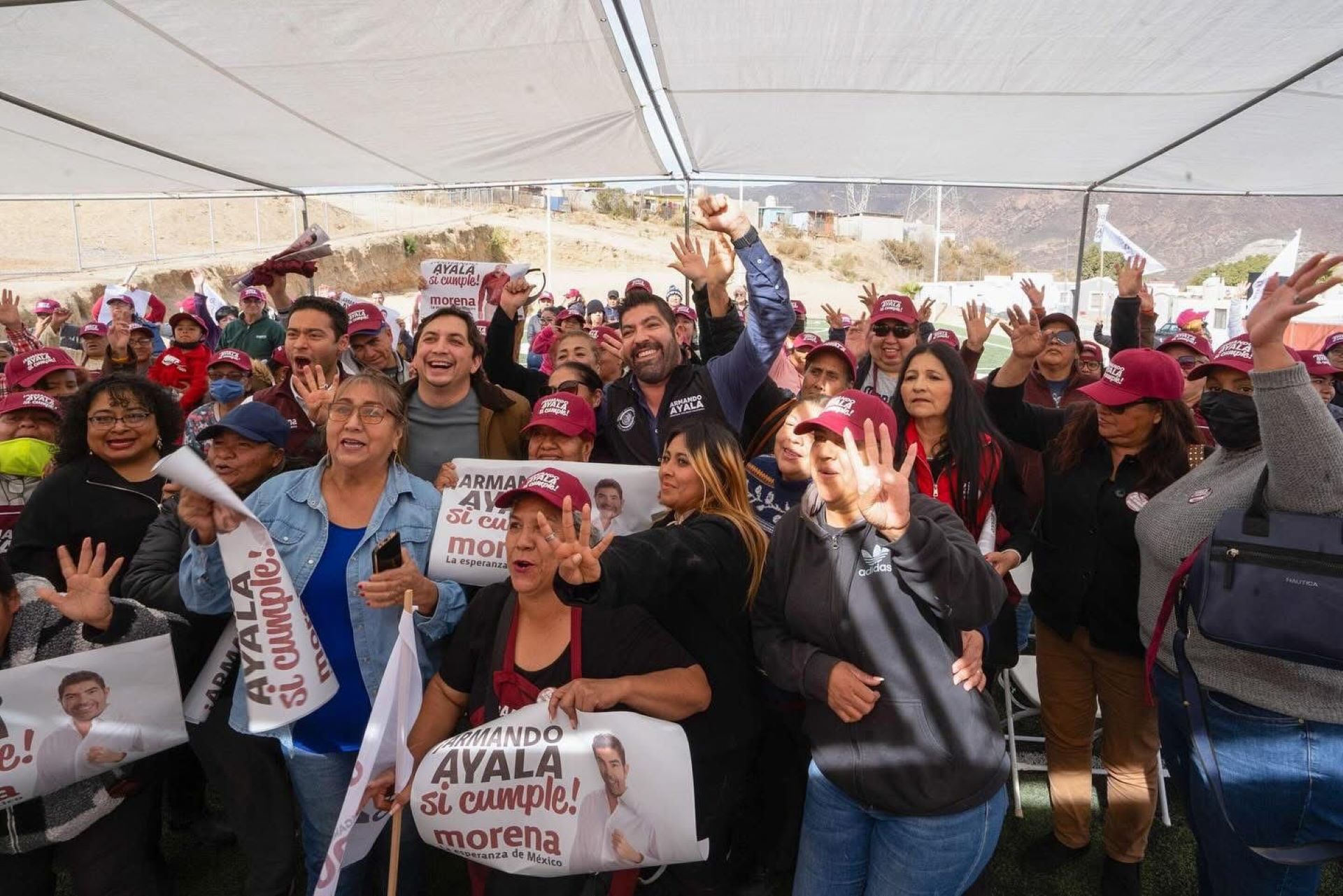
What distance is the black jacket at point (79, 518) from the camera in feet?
9.32

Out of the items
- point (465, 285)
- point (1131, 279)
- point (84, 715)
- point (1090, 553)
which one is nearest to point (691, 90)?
point (465, 285)

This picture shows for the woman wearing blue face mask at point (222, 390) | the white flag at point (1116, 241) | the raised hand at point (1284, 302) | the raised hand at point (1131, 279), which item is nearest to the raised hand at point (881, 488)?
the raised hand at point (1284, 302)

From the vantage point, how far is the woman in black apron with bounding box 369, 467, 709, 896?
2.29 metres

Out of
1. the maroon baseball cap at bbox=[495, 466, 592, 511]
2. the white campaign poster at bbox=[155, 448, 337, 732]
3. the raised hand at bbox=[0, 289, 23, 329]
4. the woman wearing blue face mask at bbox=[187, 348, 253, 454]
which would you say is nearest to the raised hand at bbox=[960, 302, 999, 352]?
the maroon baseball cap at bbox=[495, 466, 592, 511]

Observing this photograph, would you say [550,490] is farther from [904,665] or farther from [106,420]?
[106,420]

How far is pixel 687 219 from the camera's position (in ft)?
24.0

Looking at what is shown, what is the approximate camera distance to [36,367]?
183 inches

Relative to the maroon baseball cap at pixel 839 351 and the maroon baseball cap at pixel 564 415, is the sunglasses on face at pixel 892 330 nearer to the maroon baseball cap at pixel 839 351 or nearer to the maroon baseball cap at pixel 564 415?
the maroon baseball cap at pixel 839 351

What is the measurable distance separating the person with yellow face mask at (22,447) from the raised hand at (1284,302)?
14.1 feet

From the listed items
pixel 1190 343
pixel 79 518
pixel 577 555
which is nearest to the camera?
pixel 577 555

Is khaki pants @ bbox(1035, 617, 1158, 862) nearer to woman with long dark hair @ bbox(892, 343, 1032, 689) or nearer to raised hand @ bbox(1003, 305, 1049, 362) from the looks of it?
woman with long dark hair @ bbox(892, 343, 1032, 689)

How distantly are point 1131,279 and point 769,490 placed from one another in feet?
11.6

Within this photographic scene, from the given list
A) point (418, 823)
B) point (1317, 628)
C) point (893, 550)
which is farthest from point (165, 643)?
point (1317, 628)

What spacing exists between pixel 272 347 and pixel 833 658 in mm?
7386
